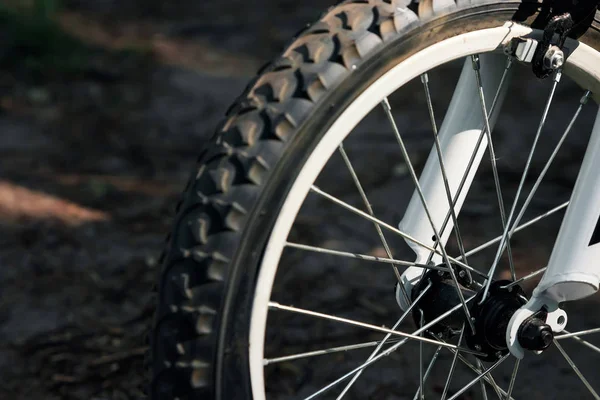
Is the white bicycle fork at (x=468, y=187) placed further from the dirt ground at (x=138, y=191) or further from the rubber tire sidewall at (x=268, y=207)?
the dirt ground at (x=138, y=191)

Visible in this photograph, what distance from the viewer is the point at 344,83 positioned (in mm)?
1410

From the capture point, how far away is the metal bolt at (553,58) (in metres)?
1.57

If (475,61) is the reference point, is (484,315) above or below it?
below

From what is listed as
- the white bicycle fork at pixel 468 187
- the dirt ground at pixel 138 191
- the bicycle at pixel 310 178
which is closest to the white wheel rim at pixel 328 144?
the bicycle at pixel 310 178

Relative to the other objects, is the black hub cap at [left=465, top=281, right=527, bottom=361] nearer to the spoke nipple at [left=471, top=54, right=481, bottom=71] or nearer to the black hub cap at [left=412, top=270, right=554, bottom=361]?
the black hub cap at [left=412, top=270, right=554, bottom=361]

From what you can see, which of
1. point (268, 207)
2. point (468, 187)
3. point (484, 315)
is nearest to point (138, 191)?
point (468, 187)

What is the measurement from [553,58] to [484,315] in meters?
0.47

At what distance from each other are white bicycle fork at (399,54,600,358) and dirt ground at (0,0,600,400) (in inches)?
27.6

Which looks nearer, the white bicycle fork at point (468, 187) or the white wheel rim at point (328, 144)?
the white wheel rim at point (328, 144)

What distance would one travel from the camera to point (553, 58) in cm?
157

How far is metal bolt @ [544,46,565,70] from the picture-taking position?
5.15 feet

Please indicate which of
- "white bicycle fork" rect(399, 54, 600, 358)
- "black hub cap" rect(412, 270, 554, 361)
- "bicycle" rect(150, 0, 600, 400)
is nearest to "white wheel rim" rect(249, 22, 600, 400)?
"bicycle" rect(150, 0, 600, 400)

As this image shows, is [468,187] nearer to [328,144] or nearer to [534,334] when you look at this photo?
[534,334]

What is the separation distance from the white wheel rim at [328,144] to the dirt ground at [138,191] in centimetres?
97
